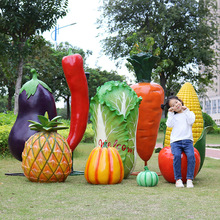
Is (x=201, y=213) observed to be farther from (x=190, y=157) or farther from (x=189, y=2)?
(x=189, y=2)

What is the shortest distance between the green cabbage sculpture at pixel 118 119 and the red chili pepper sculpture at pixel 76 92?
218 mm

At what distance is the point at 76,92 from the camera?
526cm

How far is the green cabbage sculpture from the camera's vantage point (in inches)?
193

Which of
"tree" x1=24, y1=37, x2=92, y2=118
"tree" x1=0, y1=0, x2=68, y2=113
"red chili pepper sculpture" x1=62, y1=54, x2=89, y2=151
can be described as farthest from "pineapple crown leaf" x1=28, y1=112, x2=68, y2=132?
"tree" x1=24, y1=37, x2=92, y2=118

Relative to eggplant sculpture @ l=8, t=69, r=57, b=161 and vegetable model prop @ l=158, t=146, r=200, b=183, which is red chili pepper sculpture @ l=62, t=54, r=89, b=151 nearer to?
eggplant sculpture @ l=8, t=69, r=57, b=161

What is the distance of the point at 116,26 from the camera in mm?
26156

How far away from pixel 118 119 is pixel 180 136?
94 centimetres

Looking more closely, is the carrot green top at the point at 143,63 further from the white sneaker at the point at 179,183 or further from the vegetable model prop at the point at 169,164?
the white sneaker at the point at 179,183

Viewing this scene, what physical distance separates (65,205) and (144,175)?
141 centimetres

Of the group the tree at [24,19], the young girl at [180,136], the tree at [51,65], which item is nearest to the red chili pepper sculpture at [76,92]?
the young girl at [180,136]

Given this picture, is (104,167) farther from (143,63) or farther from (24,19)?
(24,19)

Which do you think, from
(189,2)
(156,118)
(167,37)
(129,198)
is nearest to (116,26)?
(167,37)

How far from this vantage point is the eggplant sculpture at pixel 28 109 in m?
5.07

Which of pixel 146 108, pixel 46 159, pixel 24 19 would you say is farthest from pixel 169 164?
pixel 24 19
